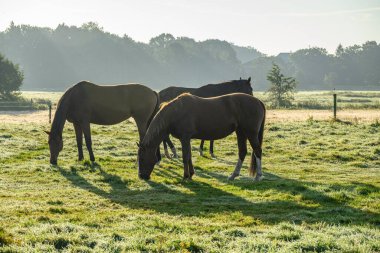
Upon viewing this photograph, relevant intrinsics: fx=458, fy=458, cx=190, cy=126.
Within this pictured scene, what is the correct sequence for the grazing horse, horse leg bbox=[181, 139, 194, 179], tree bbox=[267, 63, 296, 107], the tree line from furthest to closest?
the tree line < tree bbox=[267, 63, 296, 107] < the grazing horse < horse leg bbox=[181, 139, 194, 179]

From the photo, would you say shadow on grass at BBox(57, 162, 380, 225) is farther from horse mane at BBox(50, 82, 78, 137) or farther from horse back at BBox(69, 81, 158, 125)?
horse back at BBox(69, 81, 158, 125)

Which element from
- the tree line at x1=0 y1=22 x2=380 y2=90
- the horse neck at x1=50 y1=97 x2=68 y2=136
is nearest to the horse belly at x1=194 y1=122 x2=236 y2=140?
the horse neck at x1=50 y1=97 x2=68 y2=136

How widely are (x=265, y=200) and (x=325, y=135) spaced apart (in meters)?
13.0

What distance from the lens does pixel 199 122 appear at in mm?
11297

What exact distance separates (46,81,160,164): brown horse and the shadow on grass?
2.45m

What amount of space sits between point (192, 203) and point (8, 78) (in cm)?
5010

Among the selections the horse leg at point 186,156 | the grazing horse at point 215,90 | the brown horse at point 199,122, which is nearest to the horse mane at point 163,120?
the brown horse at point 199,122

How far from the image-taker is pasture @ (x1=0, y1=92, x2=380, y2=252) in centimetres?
636

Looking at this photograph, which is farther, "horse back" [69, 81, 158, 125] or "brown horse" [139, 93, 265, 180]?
"horse back" [69, 81, 158, 125]

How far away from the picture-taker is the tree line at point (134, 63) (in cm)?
13025

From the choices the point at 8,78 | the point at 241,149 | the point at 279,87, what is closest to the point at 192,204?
the point at 241,149

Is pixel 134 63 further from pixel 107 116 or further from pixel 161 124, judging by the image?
pixel 161 124

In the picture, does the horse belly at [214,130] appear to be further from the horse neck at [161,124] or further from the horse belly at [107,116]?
the horse belly at [107,116]

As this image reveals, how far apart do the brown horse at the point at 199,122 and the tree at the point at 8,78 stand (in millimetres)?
47027
